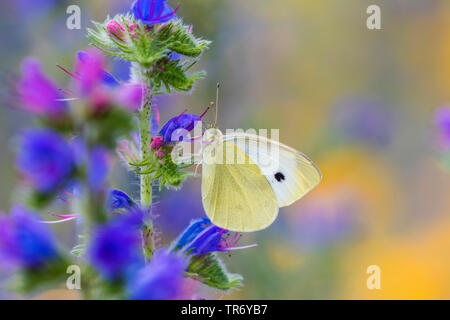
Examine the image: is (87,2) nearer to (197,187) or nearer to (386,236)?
(197,187)

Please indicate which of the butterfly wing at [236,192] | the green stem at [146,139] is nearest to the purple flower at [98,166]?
the green stem at [146,139]

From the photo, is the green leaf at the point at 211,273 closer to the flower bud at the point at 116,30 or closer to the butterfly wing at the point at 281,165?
the butterfly wing at the point at 281,165

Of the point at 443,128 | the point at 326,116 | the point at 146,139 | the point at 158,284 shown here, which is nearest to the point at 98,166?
the point at 158,284

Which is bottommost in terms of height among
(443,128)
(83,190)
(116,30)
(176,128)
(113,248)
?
(113,248)

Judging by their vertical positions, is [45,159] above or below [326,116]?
below

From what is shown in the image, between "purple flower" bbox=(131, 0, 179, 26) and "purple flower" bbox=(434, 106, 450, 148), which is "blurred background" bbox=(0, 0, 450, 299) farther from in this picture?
"purple flower" bbox=(131, 0, 179, 26)

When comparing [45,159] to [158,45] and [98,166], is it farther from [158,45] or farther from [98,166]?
[158,45]
